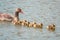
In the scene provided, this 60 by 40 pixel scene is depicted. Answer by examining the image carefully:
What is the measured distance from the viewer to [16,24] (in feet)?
42.2

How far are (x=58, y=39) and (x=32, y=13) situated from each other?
345cm

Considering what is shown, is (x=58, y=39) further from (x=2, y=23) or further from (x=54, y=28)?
(x=2, y=23)

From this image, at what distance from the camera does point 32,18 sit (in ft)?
44.2

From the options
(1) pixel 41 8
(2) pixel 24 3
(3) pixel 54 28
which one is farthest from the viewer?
(2) pixel 24 3

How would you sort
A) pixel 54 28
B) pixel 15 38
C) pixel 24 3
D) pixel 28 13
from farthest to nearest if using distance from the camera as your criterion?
pixel 24 3 → pixel 28 13 → pixel 54 28 → pixel 15 38

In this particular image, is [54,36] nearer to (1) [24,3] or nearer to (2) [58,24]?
(2) [58,24]

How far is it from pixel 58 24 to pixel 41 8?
9.53 feet

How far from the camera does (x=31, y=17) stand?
1359 centimetres

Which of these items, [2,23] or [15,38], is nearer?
[15,38]

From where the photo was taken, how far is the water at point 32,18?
1129cm

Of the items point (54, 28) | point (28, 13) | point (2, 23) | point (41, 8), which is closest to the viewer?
point (54, 28)

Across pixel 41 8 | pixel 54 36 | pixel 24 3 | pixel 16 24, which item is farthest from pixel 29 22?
pixel 24 3

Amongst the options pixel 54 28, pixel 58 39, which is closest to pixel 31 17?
pixel 54 28

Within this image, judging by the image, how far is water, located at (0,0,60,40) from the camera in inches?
444
